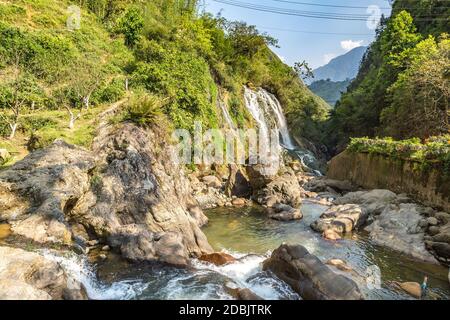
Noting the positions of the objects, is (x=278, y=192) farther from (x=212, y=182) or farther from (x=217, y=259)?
(x=217, y=259)

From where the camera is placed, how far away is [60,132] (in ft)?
40.7

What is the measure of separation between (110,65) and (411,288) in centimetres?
2248

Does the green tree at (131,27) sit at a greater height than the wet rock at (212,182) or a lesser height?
greater

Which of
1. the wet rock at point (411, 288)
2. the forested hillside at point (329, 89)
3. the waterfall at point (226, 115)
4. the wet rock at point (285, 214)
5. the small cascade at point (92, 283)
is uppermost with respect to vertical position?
the forested hillside at point (329, 89)

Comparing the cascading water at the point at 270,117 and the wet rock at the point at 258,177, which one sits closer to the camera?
the wet rock at the point at 258,177

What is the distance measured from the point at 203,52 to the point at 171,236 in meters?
21.4

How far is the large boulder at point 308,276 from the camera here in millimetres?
6524

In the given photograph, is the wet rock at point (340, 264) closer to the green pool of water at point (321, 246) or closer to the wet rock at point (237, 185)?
the green pool of water at point (321, 246)

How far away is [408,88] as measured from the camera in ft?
71.4

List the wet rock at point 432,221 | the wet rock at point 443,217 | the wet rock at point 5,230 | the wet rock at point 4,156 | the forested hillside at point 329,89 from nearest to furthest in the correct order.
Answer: the wet rock at point 5,230 → the wet rock at point 4,156 → the wet rock at point 432,221 → the wet rock at point 443,217 → the forested hillside at point 329,89

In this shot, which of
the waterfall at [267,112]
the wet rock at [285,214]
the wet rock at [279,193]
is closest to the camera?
the wet rock at [285,214]

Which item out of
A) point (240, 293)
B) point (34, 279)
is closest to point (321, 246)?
point (240, 293)

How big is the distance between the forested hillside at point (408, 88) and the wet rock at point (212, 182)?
14.7 meters

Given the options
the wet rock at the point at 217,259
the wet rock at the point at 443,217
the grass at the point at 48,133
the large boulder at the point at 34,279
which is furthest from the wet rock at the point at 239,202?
the large boulder at the point at 34,279
